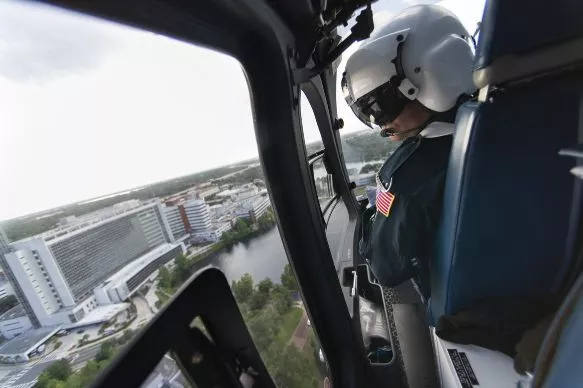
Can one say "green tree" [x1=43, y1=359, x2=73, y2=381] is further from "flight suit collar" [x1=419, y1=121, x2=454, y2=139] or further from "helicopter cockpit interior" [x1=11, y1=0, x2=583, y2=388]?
"flight suit collar" [x1=419, y1=121, x2=454, y2=139]

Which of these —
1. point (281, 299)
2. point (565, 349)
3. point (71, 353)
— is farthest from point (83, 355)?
point (565, 349)

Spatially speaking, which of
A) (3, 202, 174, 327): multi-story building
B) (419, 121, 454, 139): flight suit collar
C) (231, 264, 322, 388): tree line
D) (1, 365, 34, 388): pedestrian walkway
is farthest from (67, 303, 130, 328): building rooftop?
(419, 121, 454, 139): flight suit collar

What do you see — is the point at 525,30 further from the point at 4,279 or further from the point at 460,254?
the point at 4,279

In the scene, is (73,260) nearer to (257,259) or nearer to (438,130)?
(257,259)

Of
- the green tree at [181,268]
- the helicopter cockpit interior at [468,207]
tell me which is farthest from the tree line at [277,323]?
the green tree at [181,268]

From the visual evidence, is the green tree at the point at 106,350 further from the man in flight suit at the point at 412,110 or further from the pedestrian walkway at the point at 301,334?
the man in flight suit at the point at 412,110

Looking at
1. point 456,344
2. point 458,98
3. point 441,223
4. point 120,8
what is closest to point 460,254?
point 441,223
